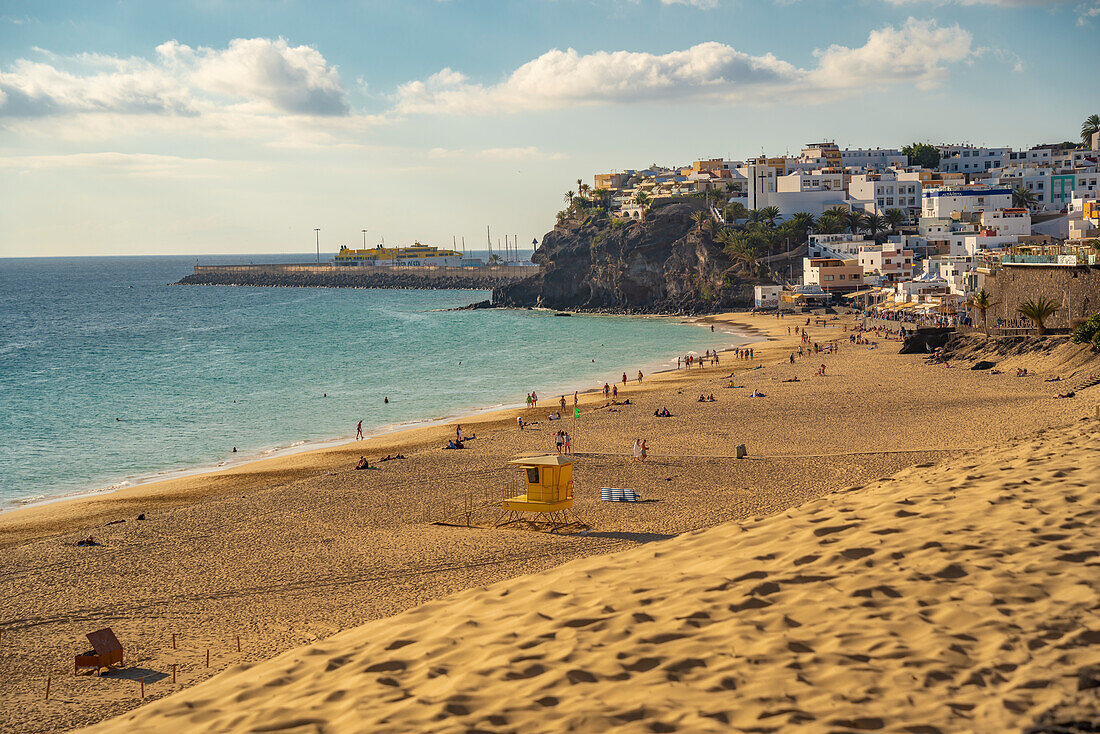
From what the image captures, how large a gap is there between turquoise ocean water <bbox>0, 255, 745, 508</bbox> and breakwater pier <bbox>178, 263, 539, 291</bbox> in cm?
3392

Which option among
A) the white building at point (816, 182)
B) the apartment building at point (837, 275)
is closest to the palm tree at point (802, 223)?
the white building at point (816, 182)

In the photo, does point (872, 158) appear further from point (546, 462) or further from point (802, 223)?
point (546, 462)

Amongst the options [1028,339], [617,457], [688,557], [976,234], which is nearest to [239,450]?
[617,457]

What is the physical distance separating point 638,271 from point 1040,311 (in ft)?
212

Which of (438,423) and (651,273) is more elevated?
(651,273)

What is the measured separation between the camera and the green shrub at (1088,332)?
36.6m

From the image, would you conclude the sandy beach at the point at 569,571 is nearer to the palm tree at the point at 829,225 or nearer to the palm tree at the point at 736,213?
the palm tree at the point at 829,225

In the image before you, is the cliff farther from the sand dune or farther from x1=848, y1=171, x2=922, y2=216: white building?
the sand dune

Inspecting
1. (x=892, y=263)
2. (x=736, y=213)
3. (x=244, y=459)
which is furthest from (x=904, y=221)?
(x=244, y=459)

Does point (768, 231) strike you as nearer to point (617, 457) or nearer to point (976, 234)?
point (976, 234)

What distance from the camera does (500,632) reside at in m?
8.23

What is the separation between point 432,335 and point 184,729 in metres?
77.1

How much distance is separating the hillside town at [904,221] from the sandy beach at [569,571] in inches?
837

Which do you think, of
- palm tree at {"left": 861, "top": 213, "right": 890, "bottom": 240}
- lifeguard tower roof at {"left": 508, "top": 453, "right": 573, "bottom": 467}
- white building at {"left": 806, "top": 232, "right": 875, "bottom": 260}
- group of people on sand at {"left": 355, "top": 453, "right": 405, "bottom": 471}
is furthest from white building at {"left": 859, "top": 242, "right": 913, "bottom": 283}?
lifeguard tower roof at {"left": 508, "top": 453, "right": 573, "bottom": 467}
